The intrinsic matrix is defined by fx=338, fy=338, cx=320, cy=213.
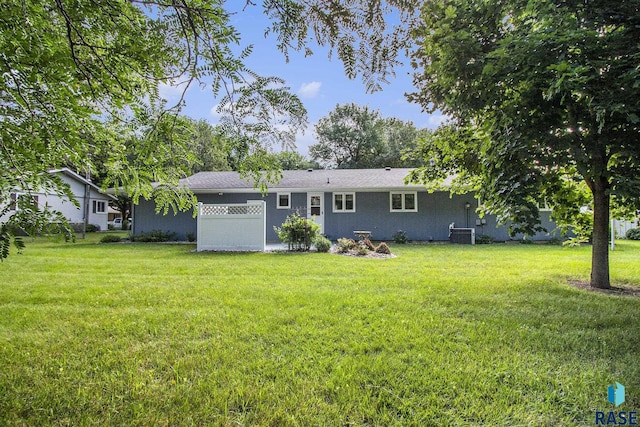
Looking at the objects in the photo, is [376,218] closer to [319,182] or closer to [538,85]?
[319,182]

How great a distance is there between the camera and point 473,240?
12984 mm

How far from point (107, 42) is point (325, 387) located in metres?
3.22

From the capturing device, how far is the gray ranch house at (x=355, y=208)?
1398cm

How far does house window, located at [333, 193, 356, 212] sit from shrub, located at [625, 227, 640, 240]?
503 inches

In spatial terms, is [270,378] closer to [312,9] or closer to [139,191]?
[139,191]

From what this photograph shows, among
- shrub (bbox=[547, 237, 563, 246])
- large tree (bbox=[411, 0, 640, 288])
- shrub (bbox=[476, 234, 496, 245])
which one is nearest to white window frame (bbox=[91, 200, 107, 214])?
shrub (bbox=[476, 234, 496, 245])

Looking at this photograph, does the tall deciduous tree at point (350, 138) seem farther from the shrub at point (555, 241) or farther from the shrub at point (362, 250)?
the shrub at point (362, 250)

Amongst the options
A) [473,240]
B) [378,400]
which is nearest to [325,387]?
[378,400]

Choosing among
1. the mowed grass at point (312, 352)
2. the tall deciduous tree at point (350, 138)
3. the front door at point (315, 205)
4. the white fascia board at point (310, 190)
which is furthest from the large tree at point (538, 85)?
the tall deciduous tree at point (350, 138)

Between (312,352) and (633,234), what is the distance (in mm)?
18808

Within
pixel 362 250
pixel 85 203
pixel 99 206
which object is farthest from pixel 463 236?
pixel 99 206

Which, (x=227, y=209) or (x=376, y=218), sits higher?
(x=227, y=209)

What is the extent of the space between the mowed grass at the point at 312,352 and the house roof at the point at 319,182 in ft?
28.1

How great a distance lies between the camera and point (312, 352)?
9.59 feet
